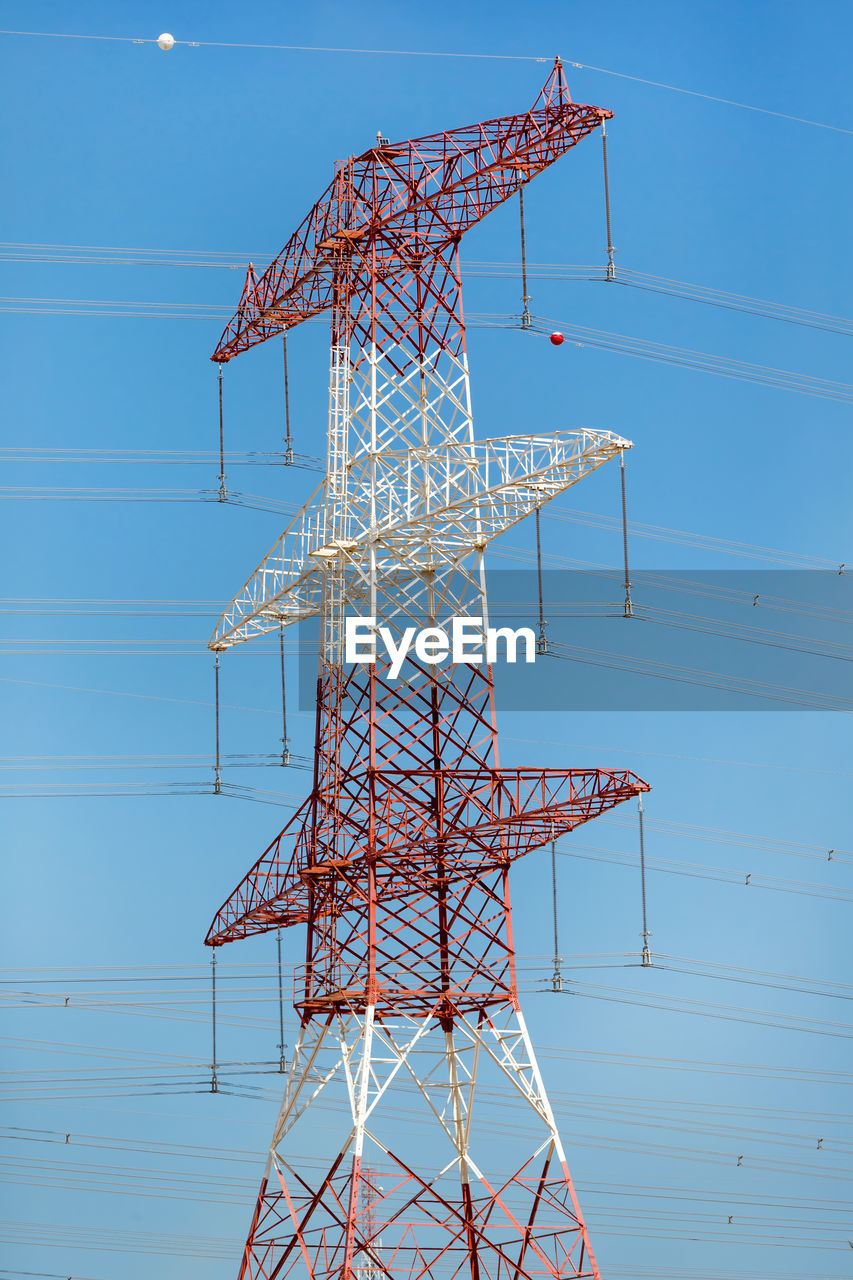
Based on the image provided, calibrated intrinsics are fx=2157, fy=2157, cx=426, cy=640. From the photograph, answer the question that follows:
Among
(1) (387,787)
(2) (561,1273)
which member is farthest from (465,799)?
(2) (561,1273)

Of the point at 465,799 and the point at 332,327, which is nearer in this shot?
the point at 465,799

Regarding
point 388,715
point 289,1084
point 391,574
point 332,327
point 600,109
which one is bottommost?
point 289,1084

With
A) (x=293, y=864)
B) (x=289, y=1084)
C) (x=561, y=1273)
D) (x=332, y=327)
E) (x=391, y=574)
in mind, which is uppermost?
(x=332, y=327)

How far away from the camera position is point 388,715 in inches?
2016

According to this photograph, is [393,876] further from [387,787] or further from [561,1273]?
[561,1273]

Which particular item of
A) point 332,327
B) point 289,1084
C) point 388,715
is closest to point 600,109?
point 332,327

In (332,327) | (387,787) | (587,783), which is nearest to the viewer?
(587,783)

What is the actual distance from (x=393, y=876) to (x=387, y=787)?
209cm

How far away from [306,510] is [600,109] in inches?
472

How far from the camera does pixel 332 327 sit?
54656 mm

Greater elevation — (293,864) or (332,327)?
(332,327)

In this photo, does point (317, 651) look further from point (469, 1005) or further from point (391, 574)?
point (469, 1005)

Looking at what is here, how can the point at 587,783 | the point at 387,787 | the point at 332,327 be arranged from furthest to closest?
1. the point at 332,327
2. the point at 387,787
3. the point at 587,783

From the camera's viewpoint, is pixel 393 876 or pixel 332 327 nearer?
pixel 393 876
